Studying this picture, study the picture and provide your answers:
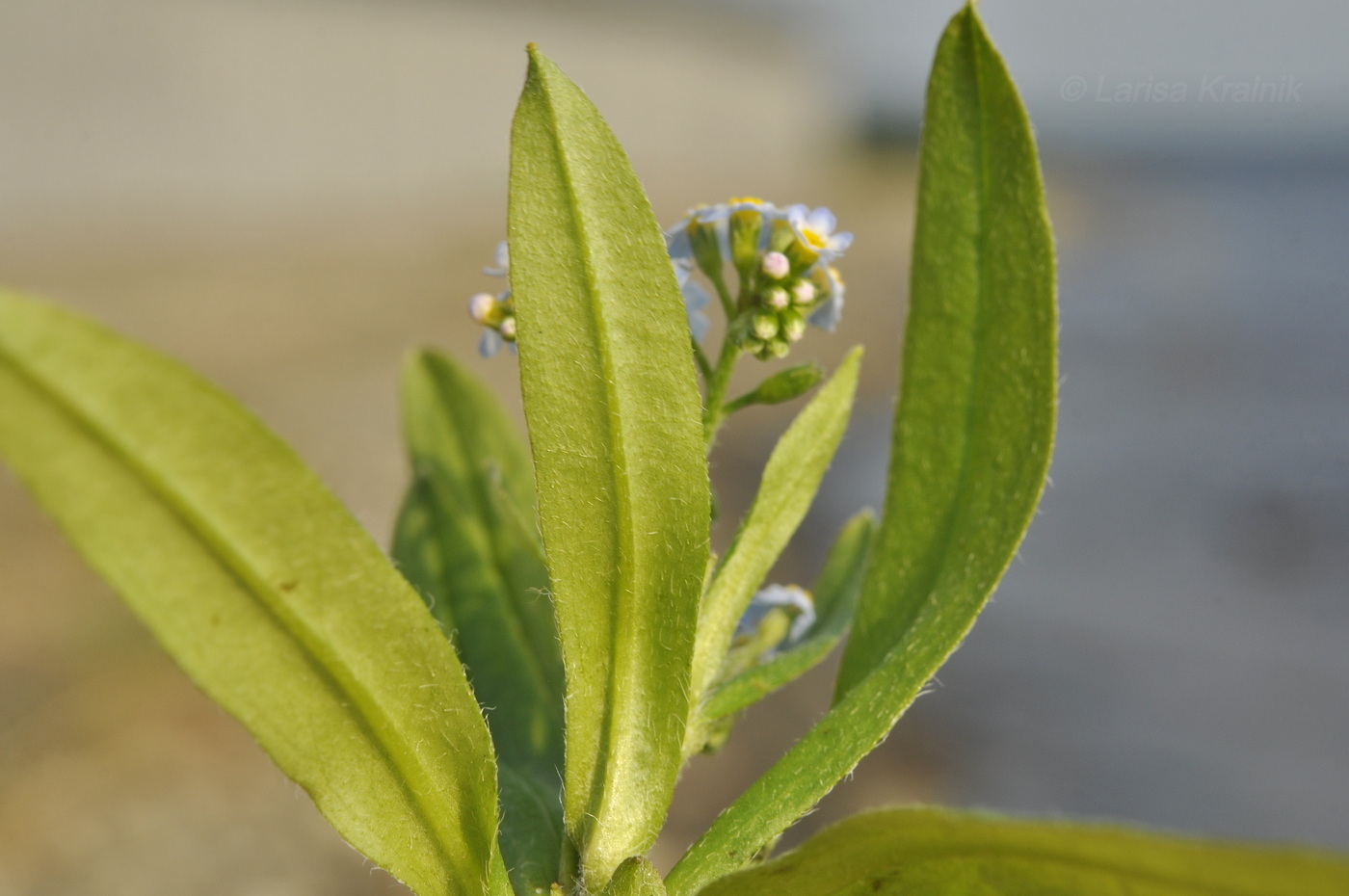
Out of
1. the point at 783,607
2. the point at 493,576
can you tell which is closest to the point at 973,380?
the point at 783,607

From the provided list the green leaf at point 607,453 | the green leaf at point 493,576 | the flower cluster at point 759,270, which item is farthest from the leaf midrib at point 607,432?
the flower cluster at point 759,270

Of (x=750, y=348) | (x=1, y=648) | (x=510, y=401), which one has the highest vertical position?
(x=750, y=348)

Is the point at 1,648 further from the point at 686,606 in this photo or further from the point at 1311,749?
the point at 1311,749

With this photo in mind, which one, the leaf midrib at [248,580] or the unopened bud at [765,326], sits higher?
the unopened bud at [765,326]

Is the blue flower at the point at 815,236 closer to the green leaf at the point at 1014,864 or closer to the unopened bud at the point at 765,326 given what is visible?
the unopened bud at the point at 765,326

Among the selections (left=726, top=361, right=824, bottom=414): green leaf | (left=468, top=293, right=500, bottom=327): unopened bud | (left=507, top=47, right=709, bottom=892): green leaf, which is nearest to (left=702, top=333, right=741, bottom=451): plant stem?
(left=726, top=361, right=824, bottom=414): green leaf

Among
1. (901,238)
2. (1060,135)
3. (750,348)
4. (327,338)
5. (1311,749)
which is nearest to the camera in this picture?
(750,348)

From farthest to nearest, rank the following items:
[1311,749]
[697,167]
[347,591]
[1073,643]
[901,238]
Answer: [697,167], [901,238], [1073,643], [1311,749], [347,591]

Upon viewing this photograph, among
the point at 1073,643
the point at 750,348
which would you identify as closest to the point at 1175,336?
the point at 1073,643
